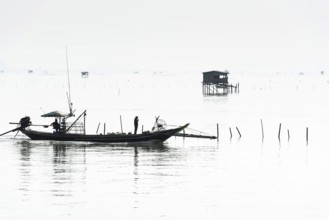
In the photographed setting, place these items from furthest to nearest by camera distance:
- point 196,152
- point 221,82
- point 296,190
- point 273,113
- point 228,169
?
point 221,82 < point 273,113 < point 196,152 < point 228,169 < point 296,190

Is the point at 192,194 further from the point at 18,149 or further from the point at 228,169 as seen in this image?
the point at 18,149

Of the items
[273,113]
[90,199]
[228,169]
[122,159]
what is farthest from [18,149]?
[273,113]

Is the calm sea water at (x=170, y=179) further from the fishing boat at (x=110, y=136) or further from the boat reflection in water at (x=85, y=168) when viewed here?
the fishing boat at (x=110, y=136)

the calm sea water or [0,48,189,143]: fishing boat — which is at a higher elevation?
[0,48,189,143]: fishing boat

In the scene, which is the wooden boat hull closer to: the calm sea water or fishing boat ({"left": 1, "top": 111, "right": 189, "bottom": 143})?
fishing boat ({"left": 1, "top": 111, "right": 189, "bottom": 143})

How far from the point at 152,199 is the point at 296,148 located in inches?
1085

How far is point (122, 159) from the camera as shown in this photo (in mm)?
58625

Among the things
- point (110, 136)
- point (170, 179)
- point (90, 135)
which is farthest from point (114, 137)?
point (170, 179)

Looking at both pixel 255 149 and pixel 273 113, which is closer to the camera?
pixel 255 149

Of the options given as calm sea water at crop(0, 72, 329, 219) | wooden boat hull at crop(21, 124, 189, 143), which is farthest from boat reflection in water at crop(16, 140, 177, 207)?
wooden boat hull at crop(21, 124, 189, 143)

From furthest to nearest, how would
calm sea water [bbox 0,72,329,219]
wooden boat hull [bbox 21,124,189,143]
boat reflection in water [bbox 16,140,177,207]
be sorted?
wooden boat hull [bbox 21,124,189,143] → boat reflection in water [bbox 16,140,177,207] → calm sea water [bbox 0,72,329,219]

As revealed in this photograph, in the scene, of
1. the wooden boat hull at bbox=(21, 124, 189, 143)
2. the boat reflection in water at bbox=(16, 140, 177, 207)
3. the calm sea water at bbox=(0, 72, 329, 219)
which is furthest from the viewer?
the wooden boat hull at bbox=(21, 124, 189, 143)

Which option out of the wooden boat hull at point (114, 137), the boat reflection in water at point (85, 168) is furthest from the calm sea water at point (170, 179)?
the wooden boat hull at point (114, 137)

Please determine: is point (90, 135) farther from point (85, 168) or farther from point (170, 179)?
point (170, 179)
